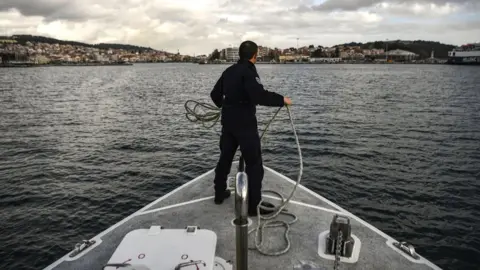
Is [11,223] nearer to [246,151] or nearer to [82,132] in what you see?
[246,151]

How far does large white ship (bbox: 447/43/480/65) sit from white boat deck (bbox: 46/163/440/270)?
197471 millimetres

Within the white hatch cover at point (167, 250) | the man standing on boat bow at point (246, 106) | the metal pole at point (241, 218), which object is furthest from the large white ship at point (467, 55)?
the metal pole at point (241, 218)

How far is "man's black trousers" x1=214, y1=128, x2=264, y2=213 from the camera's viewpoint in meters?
5.00

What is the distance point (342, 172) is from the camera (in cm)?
1388

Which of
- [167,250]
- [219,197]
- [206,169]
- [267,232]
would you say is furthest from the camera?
[206,169]

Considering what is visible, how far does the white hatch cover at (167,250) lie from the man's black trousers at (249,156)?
142 centimetres

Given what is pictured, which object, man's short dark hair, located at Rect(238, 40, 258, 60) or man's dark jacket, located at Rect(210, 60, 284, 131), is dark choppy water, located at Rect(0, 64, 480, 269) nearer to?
man's dark jacket, located at Rect(210, 60, 284, 131)

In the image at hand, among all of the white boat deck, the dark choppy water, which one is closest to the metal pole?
the white boat deck

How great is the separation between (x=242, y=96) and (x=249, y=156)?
2.88 feet

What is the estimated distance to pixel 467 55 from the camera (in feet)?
567

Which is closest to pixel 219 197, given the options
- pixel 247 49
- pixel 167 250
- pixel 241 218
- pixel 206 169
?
pixel 167 250

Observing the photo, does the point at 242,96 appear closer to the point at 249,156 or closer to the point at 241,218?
the point at 249,156

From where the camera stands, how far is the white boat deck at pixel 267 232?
158 inches

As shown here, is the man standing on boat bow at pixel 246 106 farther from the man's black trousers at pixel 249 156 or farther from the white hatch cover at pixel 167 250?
the white hatch cover at pixel 167 250
